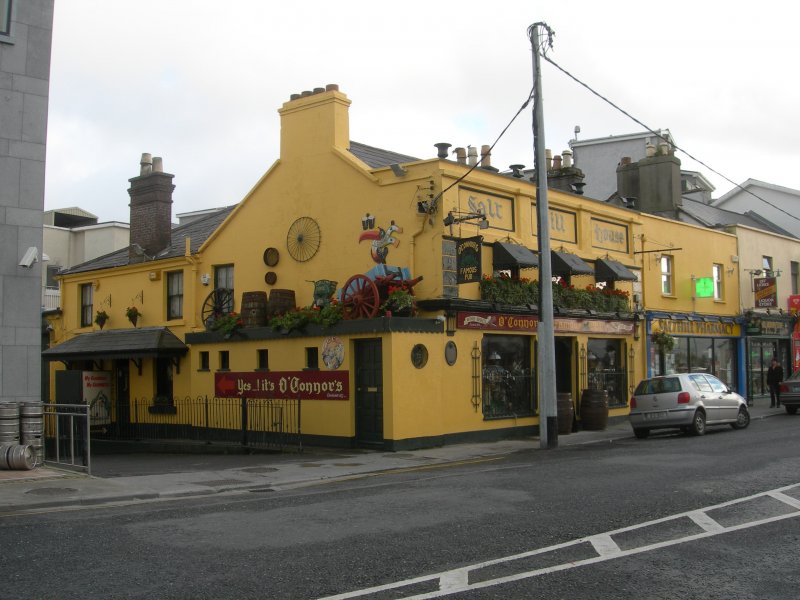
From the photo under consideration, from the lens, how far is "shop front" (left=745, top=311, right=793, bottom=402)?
107ft

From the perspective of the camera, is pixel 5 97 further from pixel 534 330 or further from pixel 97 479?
pixel 534 330

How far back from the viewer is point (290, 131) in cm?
2312

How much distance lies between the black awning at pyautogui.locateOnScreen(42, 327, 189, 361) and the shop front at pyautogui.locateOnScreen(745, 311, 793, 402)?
71.0 feet

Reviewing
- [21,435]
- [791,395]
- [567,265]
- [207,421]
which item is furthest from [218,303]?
[791,395]

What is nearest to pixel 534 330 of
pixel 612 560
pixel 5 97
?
pixel 5 97

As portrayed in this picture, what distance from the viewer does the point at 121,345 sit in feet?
87.0

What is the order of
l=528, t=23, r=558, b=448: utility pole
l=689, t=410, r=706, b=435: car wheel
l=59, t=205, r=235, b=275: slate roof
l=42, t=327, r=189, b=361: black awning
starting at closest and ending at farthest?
l=528, t=23, r=558, b=448: utility pole, l=689, t=410, r=706, b=435: car wheel, l=42, t=327, r=189, b=361: black awning, l=59, t=205, r=235, b=275: slate roof

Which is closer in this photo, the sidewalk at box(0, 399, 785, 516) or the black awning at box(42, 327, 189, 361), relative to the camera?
the sidewalk at box(0, 399, 785, 516)

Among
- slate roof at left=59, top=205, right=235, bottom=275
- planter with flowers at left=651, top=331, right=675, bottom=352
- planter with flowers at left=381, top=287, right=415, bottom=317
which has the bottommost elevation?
planter with flowers at left=651, top=331, right=675, bottom=352

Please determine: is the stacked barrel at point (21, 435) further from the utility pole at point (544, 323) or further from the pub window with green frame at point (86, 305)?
the pub window with green frame at point (86, 305)

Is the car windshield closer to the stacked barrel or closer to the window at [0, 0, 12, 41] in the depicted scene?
the stacked barrel

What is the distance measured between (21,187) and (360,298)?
784cm

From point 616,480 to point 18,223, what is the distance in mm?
11062

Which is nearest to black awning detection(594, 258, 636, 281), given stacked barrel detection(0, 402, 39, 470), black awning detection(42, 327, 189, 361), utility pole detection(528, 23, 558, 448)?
utility pole detection(528, 23, 558, 448)
